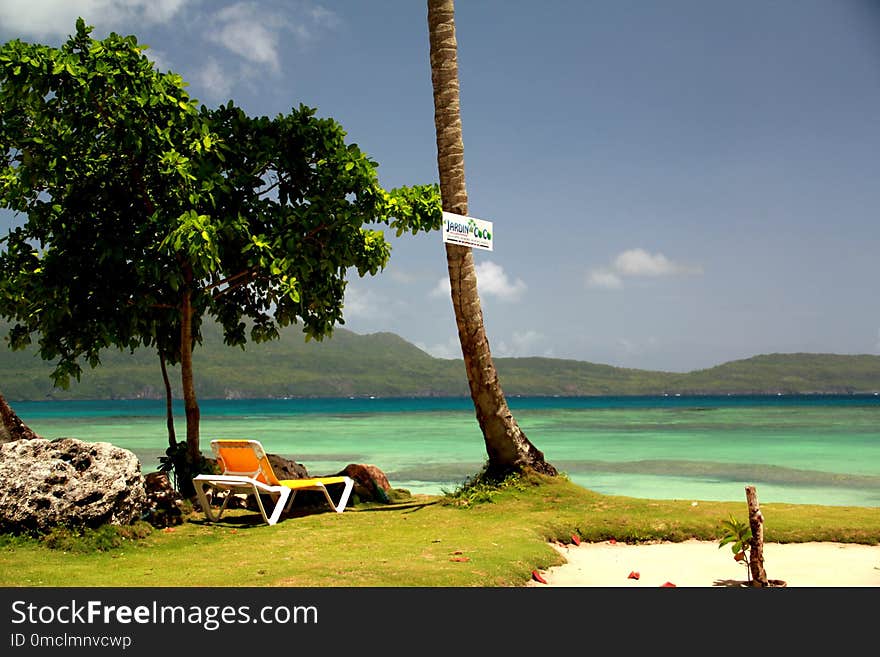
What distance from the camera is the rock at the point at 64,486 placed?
8.76 meters

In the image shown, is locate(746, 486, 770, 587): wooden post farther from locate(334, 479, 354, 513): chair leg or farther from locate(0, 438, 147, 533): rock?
locate(0, 438, 147, 533): rock

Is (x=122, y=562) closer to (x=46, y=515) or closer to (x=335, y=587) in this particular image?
(x=46, y=515)

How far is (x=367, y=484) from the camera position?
41.4 ft

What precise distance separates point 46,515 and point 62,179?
4.87 metres

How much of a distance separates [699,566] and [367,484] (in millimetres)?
5731

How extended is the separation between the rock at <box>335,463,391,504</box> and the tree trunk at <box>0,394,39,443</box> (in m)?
4.44

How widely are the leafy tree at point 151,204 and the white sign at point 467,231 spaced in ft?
3.95

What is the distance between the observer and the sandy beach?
24.8 ft

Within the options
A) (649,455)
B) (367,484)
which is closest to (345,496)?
(367,484)

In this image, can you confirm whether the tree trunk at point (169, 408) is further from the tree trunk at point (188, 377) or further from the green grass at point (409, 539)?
the green grass at point (409, 539)

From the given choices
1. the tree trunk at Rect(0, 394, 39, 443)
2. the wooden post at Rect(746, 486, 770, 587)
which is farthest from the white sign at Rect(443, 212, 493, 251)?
the tree trunk at Rect(0, 394, 39, 443)

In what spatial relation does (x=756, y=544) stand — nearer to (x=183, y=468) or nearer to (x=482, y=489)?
(x=482, y=489)

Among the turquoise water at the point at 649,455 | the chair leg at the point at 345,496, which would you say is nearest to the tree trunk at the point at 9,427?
the chair leg at the point at 345,496
